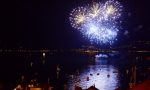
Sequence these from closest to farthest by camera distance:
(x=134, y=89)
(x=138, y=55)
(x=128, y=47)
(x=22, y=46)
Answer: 1. (x=134, y=89)
2. (x=138, y=55)
3. (x=128, y=47)
4. (x=22, y=46)

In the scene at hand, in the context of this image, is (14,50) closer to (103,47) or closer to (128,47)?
(103,47)

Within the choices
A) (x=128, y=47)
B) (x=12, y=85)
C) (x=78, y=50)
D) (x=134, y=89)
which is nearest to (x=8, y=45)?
(x=78, y=50)

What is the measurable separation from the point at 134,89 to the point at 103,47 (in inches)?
7291

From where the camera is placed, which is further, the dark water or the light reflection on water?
the dark water

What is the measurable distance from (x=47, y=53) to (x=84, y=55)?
21.0 metres

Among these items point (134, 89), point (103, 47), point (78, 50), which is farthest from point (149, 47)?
point (134, 89)

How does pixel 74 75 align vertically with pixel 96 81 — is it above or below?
above

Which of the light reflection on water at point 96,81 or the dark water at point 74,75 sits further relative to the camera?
the dark water at point 74,75

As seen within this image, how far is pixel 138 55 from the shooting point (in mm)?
161875

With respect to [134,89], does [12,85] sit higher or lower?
lower

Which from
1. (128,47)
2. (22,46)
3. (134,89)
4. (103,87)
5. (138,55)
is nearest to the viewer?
(134,89)

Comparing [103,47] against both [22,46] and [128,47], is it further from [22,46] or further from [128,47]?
[22,46]

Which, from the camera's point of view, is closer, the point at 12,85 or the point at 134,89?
the point at 134,89

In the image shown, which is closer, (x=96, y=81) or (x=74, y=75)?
(x=96, y=81)
